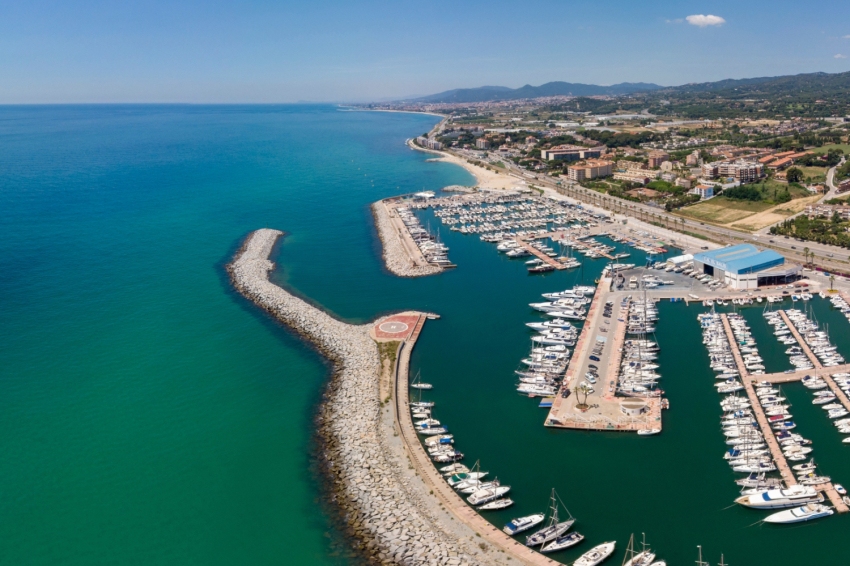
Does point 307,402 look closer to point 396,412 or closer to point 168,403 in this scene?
point 396,412

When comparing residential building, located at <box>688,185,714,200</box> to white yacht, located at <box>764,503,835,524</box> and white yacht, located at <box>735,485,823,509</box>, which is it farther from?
white yacht, located at <box>764,503,835,524</box>

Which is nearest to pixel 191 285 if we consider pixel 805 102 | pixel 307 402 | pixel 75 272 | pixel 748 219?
pixel 75 272

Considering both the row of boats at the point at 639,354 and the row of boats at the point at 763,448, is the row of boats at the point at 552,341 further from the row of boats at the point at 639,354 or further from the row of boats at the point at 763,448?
the row of boats at the point at 763,448

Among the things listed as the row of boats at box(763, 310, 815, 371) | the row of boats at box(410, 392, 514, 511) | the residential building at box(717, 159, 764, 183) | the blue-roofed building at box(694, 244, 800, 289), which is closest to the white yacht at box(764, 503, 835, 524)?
the row of boats at box(410, 392, 514, 511)

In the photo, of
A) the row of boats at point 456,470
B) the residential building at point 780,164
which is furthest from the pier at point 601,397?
the residential building at point 780,164

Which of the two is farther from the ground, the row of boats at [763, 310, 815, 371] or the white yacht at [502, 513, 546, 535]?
the row of boats at [763, 310, 815, 371]

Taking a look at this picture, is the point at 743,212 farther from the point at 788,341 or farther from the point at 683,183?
the point at 788,341

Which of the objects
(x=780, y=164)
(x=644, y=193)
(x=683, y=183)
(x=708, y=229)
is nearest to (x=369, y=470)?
(x=708, y=229)
